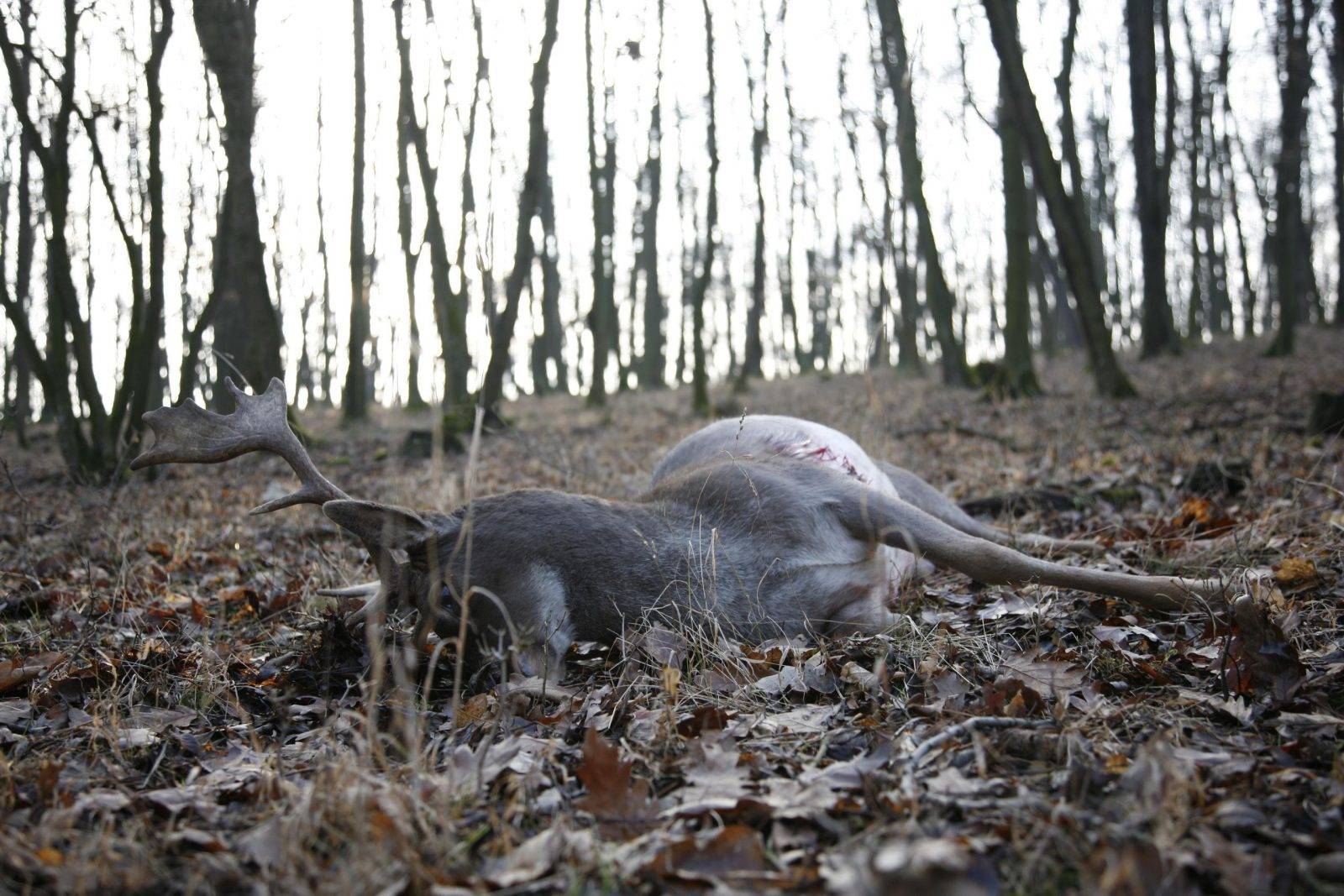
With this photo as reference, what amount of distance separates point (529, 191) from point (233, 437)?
8528 mm

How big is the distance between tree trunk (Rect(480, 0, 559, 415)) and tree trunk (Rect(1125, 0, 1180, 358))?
34.3ft

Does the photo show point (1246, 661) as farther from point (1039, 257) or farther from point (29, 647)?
point (1039, 257)

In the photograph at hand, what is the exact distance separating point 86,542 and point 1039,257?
26708mm

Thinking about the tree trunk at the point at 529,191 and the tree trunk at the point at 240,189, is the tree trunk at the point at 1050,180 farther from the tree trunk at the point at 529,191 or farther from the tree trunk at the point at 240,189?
the tree trunk at the point at 240,189

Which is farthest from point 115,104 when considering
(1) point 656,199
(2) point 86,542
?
(1) point 656,199

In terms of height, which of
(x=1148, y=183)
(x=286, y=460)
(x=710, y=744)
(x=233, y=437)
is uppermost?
(x=1148, y=183)

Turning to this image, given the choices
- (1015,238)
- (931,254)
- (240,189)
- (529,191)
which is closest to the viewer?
(240,189)

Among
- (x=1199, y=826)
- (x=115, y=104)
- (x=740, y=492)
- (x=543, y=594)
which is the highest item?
(x=115, y=104)

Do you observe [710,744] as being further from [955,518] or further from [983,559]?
[955,518]

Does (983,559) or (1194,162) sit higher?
(1194,162)

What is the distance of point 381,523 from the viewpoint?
3303 millimetres

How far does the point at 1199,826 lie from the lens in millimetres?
1878

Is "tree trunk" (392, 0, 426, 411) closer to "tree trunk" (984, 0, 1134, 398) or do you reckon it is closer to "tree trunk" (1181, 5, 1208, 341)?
"tree trunk" (984, 0, 1134, 398)

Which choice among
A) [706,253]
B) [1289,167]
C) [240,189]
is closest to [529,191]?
[240,189]
